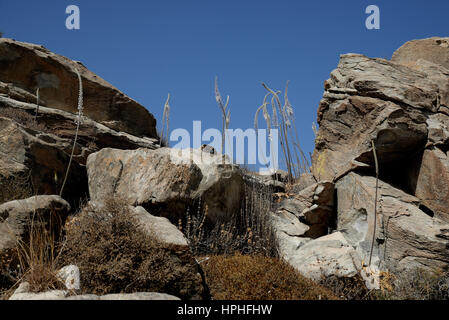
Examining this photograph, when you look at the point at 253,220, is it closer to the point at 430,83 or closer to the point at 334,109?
the point at 334,109

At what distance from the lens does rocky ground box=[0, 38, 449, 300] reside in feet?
15.4

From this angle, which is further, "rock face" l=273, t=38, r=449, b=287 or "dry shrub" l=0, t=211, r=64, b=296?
"rock face" l=273, t=38, r=449, b=287

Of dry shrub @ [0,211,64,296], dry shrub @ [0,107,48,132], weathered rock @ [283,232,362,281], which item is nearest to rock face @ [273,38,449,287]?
weathered rock @ [283,232,362,281]

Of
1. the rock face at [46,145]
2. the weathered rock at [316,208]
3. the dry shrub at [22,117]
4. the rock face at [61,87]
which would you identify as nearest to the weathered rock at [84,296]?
the rock face at [46,145]

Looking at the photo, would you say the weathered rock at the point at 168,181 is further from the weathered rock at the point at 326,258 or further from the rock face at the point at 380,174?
the weathered rock at the point at 326,258

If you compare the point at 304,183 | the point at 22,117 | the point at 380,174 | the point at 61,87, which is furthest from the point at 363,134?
the point at 61,87

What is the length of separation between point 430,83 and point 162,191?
529 cm

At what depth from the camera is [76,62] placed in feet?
35.8

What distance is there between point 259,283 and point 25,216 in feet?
9.13

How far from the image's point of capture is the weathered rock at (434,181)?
6844mm

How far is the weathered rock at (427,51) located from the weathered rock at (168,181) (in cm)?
479

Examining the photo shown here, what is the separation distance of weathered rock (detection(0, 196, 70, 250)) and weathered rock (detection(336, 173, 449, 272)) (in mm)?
4209

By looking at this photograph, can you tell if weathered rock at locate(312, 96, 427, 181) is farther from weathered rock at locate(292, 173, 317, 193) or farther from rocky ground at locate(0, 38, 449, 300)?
weathered rock at locate(292, 173, 317, 193)

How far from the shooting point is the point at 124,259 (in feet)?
15.1
